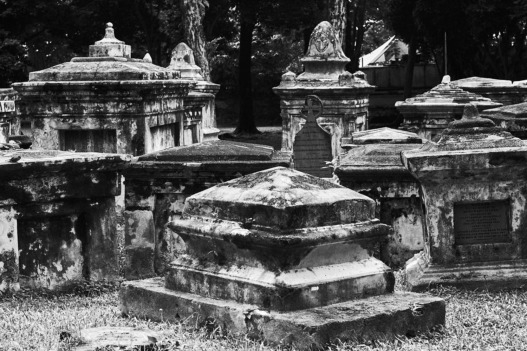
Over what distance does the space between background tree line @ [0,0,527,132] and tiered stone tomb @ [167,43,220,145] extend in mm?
7321

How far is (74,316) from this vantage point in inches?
268

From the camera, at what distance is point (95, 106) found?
42.8 ft

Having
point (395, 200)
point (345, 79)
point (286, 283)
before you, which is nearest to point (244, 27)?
point (345, 79)

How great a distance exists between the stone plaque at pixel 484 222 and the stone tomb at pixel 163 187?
6.37 feet

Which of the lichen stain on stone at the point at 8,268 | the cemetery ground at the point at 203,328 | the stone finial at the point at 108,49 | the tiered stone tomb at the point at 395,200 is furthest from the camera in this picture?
the stone finial at the point at 108,49

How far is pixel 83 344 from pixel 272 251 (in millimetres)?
1102

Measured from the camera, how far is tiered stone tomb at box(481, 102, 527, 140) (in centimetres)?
1284

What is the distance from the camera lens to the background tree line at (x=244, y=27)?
3145 cm

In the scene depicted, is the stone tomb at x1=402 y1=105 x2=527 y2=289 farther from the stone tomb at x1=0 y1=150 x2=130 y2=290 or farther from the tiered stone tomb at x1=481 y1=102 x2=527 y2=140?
the tiered stone tomb at x1=481 y1=102 x2=527 y2=140

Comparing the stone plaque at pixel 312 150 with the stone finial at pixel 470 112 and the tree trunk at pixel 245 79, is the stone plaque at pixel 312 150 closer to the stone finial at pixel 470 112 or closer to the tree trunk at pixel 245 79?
the stone finial at pixel 470 112

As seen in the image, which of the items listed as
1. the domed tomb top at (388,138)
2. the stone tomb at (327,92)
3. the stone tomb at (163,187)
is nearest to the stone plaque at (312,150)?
the stone tomb at (327,92)

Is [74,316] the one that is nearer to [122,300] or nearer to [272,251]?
[122,300]

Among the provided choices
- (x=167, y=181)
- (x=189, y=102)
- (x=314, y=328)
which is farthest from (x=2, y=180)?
(x=189, y=102)

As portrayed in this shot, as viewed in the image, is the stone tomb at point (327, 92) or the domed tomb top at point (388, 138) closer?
the domed tomb top at point (388, 138)
